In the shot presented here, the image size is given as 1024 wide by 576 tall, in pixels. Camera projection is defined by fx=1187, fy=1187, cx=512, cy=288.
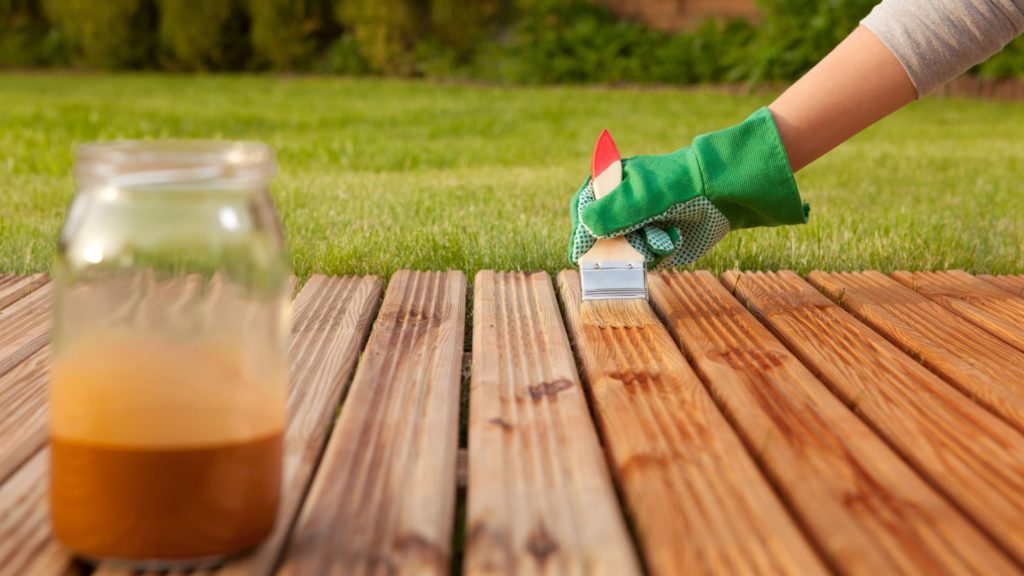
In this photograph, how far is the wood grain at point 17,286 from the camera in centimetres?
180

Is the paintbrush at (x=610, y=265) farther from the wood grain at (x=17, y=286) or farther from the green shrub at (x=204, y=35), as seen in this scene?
the green shrub at (x=204, y=35)

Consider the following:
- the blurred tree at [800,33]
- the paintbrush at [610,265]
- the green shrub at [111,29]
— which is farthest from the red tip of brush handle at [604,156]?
the green shrub at [111,29]

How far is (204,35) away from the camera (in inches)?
404

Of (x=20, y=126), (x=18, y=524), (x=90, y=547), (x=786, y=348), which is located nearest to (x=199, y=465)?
(x=90, y=547)

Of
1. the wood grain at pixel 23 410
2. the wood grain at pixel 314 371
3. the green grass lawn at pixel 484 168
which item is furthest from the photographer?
the green grass lawn at pixel 484 168

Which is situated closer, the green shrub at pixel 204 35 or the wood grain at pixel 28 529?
the wood grain at pixel 28 529

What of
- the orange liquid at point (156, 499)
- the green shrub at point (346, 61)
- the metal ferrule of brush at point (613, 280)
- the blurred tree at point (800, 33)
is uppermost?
the orange liquid at point (156, 499)

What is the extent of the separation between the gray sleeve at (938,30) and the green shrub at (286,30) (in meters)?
8.81

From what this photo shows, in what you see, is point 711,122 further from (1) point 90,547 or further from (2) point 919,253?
(1) point 90,547

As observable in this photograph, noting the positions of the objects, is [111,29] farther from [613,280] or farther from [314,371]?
[314,371]

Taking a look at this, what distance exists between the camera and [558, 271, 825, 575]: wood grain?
90 centimetres

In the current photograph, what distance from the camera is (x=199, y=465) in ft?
2.77


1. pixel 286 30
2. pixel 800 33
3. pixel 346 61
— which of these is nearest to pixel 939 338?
pixel 800 33

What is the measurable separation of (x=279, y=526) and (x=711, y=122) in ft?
17.3
